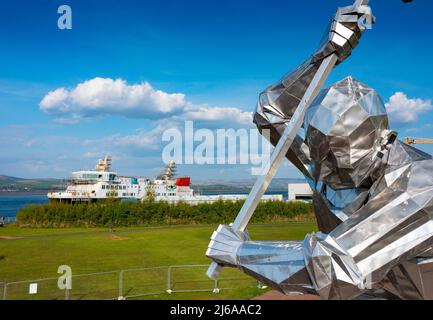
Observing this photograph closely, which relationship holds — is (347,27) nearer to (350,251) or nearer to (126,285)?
(350,251)

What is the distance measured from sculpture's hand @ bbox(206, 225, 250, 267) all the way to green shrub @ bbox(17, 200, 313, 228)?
118 feet

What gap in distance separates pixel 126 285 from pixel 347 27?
44.7 ft

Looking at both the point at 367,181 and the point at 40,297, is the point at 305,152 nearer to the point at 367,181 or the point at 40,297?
the point at 367,181

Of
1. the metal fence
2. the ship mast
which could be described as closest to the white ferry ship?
the ship mast

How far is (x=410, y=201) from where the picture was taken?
4824 mm

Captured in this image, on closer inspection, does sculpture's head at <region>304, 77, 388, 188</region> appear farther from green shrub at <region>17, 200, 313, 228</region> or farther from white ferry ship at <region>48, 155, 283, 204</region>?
white ferry ship at <region>48, 155, 283, 204</region>

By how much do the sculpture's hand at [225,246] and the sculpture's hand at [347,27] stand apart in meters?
2.78

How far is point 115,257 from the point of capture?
2339cm

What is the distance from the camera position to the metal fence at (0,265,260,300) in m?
14.3

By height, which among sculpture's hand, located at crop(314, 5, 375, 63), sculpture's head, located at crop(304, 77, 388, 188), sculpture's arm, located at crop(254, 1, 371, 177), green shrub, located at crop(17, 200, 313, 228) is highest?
sculpture's hand, located at crop(314, 5, 375, 63)

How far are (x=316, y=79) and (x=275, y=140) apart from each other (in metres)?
1.81

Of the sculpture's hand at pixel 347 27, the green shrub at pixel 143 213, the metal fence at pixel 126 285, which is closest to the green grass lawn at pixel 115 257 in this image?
the metal fence at pixel 126 285

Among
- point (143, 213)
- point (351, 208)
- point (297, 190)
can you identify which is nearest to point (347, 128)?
point (351, 208)
